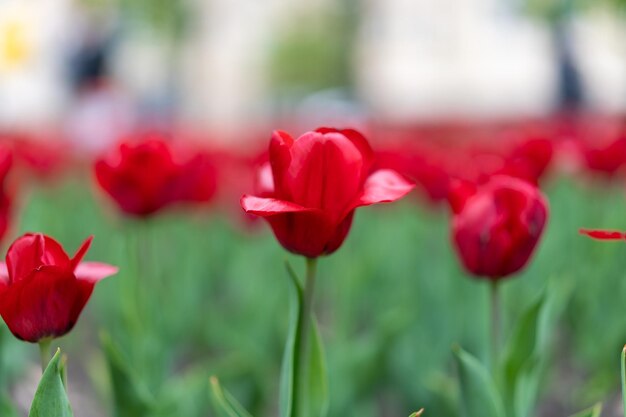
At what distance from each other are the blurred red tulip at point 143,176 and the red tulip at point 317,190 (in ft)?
2.14

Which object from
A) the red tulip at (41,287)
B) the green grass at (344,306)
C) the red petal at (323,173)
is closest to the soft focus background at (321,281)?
the green grass at (344,306)

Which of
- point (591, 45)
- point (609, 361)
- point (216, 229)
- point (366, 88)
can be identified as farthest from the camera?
point (366, 88)

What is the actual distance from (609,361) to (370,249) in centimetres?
82

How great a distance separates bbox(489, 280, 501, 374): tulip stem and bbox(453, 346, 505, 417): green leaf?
0.15 metres

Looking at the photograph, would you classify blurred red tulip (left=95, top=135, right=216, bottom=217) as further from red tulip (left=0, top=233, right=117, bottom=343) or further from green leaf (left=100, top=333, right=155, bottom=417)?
red tulip (left=0, top=233, right=117, bottom=343)

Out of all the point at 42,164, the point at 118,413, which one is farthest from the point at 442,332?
the point at 42,164

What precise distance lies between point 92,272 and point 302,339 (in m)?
0.22

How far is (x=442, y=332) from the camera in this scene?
6.03 ft

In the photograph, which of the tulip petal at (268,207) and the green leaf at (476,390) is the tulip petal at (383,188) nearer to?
the tulip petal at (268,207)

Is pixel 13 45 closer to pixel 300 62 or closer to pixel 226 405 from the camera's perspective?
pixel 226 405

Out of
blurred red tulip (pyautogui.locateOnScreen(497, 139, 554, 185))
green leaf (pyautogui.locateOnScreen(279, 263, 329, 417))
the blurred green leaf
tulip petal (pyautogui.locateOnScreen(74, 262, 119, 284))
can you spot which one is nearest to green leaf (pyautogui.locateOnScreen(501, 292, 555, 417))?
the blurred green leaf

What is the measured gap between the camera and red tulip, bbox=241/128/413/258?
0.84m

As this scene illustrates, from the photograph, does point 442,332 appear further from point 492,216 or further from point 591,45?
point 591,45

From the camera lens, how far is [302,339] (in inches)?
35.4
